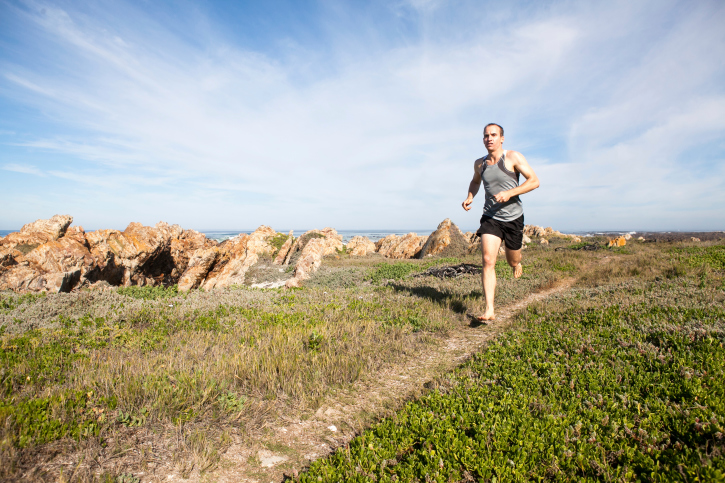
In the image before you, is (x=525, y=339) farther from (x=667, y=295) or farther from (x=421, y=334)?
(x=667, y=295)

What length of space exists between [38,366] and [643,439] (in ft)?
20.9

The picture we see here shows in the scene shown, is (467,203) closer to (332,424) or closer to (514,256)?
(514,256)

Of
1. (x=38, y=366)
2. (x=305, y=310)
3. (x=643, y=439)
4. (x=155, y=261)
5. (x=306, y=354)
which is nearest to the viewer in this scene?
(x=643, y=439)

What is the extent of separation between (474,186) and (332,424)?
18.1 feet

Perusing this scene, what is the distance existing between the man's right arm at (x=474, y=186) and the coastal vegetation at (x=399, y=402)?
237cm

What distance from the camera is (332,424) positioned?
11.8ft

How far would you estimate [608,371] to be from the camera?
363 centimetres

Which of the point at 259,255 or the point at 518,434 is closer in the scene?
the point at 518,434

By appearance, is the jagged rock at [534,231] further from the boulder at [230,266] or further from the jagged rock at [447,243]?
the boulder at [230,266]

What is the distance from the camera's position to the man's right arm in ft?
23.0

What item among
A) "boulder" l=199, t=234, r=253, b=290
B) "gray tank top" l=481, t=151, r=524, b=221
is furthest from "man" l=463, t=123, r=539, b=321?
"boulder" l=199, t=234, r=253, b=290

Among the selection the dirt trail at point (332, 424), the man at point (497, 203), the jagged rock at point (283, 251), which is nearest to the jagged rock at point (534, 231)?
the jagged rock at point (283, 251)

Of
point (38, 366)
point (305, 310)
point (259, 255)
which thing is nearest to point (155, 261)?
point (259, 255)

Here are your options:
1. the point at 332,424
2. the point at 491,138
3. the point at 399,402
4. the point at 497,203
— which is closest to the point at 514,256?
the point at 497,203
